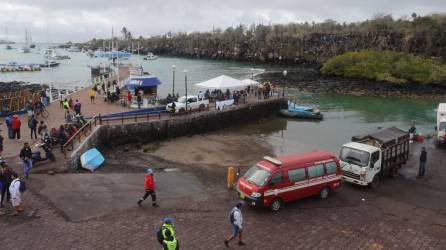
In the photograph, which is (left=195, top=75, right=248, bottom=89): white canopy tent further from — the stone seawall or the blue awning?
the blue awning

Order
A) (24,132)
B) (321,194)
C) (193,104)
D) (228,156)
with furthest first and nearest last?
(193,104) < (228,156) < (24,132) < (321,194)

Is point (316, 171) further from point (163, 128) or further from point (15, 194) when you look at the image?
point (163, 128)

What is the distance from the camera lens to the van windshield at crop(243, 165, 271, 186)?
15.0 m

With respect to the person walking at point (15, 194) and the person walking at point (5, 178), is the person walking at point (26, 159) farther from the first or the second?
the person walking at point (15, 194)

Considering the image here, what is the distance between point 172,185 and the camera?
17.7m

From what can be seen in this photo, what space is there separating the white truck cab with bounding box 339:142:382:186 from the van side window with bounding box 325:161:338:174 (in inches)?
66.6

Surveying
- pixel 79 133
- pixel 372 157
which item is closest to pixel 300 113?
pixel 372 157

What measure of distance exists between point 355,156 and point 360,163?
16.1 inches

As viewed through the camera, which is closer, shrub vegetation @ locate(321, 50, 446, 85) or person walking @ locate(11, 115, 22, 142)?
person walking @ locate(11, 115, 22, 142)

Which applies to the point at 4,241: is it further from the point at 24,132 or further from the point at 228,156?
the point at 228,156

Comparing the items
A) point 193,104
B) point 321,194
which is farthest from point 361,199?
point 193,104

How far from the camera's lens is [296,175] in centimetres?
1561

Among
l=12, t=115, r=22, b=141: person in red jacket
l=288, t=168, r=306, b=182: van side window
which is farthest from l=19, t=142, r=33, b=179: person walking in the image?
l=288, t=168, r=306, b=182: van side window

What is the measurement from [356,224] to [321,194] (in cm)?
231
